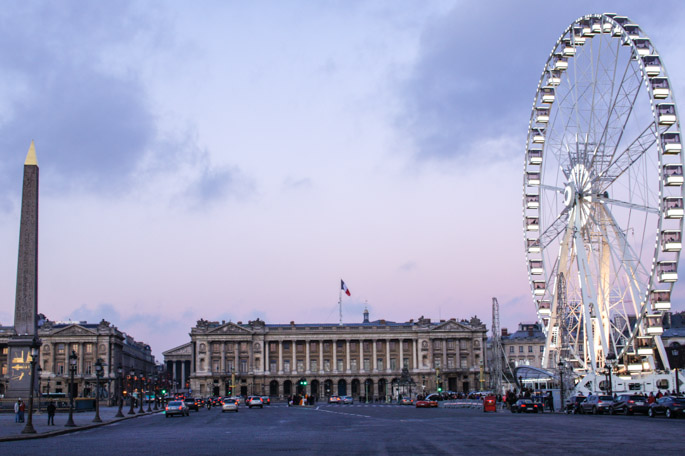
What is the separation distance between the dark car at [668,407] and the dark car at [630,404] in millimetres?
2270

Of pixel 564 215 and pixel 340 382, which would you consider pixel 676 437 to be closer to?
pixel 564 215

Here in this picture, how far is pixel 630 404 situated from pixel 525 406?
10848 mm

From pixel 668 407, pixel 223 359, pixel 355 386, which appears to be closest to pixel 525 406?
pixel 668 407

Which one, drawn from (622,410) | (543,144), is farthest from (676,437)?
(543,144)

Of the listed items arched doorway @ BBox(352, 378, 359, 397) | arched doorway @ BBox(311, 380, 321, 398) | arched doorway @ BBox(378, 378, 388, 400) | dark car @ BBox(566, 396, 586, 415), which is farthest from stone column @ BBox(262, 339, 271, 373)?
dark car @ BBox(566, 396, 586, 415)

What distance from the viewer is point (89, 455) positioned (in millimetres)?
23391

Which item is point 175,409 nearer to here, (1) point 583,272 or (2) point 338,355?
(1) point 583,272

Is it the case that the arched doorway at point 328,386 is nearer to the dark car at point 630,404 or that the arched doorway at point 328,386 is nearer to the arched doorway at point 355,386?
the arched doorway at point 355,386

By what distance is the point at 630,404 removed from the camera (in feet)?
175

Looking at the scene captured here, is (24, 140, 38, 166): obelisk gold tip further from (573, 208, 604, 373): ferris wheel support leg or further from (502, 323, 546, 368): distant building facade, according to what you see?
(502, 323, 546, 368): distant building facade

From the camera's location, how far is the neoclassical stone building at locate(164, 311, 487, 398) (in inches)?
6860

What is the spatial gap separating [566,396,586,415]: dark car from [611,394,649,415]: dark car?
152 inches

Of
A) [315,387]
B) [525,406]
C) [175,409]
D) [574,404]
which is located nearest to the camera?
[574,404]

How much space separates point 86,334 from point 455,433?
14901 centimetres
